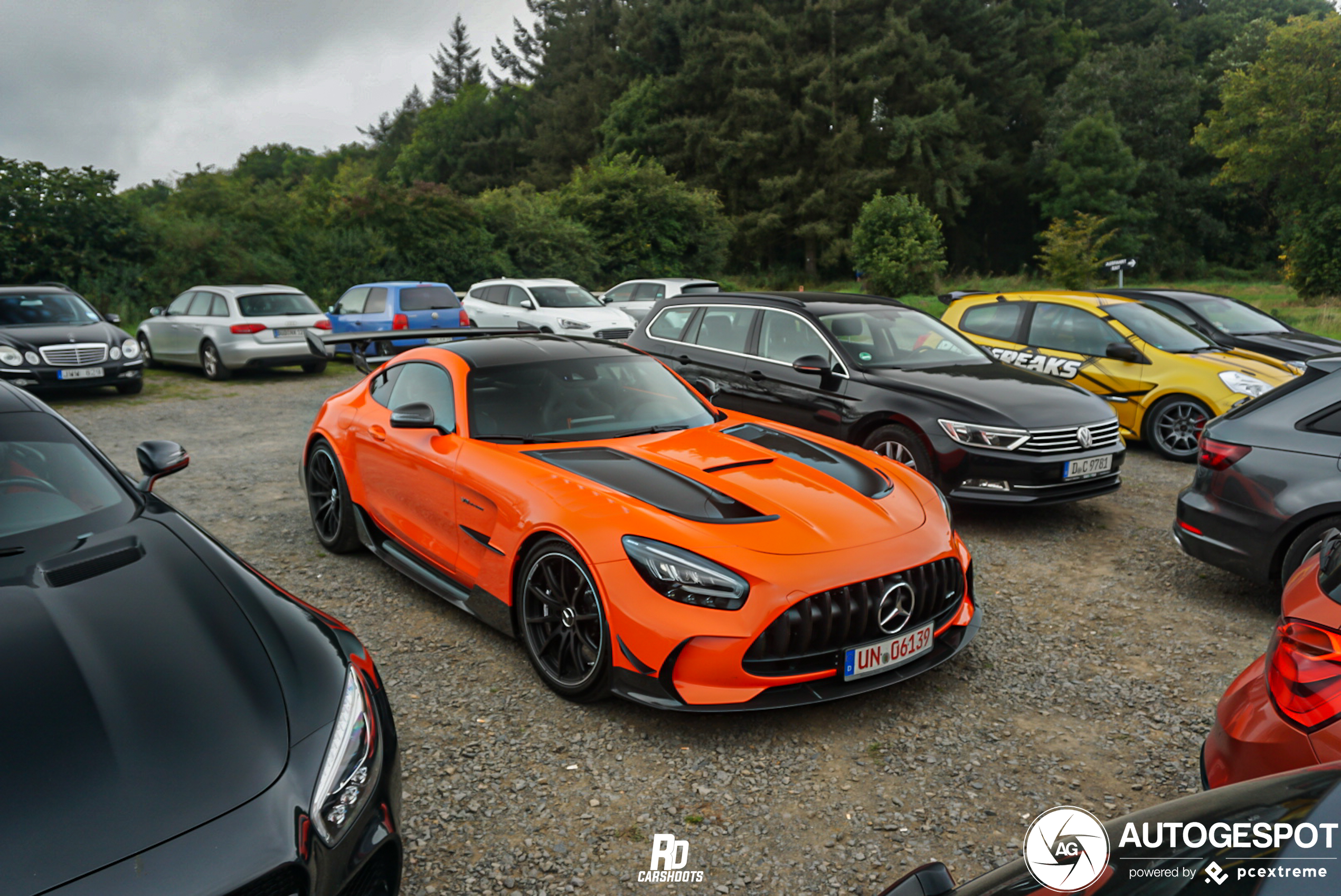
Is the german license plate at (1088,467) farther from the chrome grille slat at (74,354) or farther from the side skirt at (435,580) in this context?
the chrome grille slat at (74,354)

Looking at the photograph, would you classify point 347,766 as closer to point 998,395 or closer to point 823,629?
point 823,629

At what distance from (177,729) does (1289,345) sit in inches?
485

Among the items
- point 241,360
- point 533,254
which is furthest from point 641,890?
point 533,254

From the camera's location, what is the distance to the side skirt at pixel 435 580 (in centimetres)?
402

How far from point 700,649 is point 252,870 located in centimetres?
174

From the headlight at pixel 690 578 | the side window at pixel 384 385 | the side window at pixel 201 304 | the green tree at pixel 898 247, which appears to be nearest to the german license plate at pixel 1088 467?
the headlight at pixel 690 578

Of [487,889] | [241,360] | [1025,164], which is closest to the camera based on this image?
[487,889]

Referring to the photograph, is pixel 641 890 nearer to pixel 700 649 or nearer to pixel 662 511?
pixel 700 649

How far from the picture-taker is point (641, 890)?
265 cm

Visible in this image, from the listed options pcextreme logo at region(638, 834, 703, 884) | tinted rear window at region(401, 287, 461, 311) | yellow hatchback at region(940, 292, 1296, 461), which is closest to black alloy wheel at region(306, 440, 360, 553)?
pcextreme logo at region(638, 834, 703, 884)

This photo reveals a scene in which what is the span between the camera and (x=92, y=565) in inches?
108

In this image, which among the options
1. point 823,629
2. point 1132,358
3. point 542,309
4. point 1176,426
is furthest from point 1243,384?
point 542,309

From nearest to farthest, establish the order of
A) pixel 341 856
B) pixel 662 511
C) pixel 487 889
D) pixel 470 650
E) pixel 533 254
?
pixel 341 856 → pixel 487 889 → pixel 662 511 → pixel 470 650 → pixel 533 254

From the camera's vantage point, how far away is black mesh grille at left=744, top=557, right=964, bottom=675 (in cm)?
326
